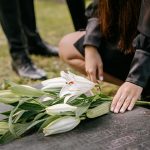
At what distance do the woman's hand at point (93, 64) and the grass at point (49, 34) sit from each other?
2.11ft

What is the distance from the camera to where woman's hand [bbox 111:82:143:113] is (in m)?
2.14

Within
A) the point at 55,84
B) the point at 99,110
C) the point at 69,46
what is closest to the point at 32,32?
the point at 69,46

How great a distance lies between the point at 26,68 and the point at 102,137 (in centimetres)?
185

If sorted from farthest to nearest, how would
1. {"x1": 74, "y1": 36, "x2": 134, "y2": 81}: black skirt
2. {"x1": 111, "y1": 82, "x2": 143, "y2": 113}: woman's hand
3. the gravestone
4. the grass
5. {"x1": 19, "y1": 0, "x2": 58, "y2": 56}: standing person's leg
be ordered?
{"x1": 19, "y1": 0, "x2": 58, "y2": 56}: standing person's leg
the grass
{"x1": 74, "y1": 36, "x2": 134, "y2": 81}: black skirt
{"x1": 111, "y1": 82, "x2": 143, "y2": 113}: woman's hand
the gravestone

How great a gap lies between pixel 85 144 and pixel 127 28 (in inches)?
29.7

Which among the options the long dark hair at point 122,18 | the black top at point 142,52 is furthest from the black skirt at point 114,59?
the black top at point 142,52

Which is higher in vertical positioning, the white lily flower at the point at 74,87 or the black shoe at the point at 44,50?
the white lily flower at the point at 74,87

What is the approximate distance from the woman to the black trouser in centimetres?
70

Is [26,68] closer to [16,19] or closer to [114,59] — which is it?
[16,19]

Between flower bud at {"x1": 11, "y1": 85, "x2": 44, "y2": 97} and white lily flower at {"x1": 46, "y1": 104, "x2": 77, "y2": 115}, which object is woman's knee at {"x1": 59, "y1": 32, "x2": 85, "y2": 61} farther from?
white lily flower at {"x1": 46, "y1": 104, "x2": 77, "y2": 115}

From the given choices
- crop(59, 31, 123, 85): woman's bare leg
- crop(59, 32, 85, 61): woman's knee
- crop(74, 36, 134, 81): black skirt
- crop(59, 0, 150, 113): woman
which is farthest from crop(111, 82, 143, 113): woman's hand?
crop(59, 32, 85, 61): woman's knee

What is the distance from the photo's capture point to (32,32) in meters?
4.15

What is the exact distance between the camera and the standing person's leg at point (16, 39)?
354 centimetres

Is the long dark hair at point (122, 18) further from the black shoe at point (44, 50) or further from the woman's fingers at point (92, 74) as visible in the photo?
the black shoe at point (44, 50)
